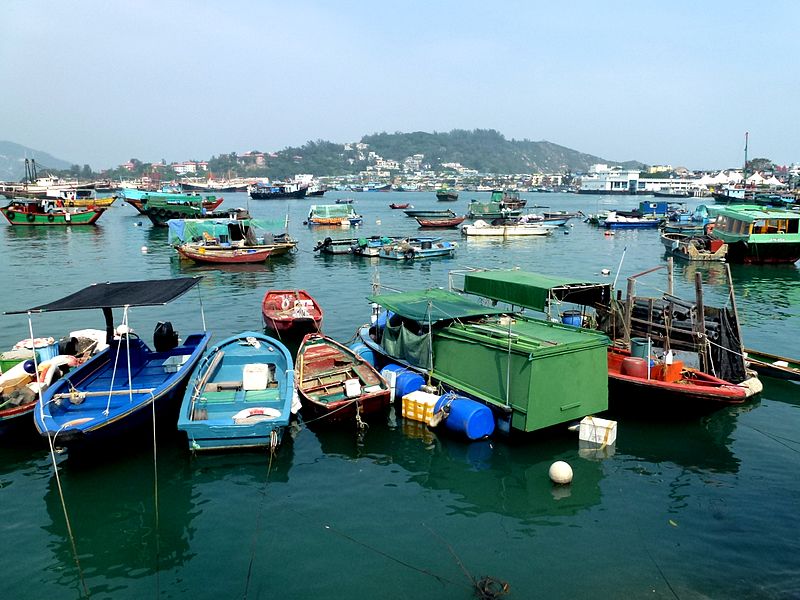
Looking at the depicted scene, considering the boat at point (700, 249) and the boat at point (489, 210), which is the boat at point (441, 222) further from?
the boat at point (700, 249)

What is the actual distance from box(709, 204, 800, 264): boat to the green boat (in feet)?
128

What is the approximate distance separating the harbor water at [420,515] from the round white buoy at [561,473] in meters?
0.23

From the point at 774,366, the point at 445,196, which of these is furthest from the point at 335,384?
the point at 445,196

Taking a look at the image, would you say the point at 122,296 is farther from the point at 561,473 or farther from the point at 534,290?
the point at 561,473

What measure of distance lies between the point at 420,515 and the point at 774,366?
1457cm

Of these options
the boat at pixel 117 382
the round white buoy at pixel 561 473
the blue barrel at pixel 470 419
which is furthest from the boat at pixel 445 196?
the round white buoy at pixel 561 473

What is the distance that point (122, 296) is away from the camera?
16.9m

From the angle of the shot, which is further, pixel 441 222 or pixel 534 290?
pixel 441 222

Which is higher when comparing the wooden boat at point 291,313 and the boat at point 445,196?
the boat at point 445,196

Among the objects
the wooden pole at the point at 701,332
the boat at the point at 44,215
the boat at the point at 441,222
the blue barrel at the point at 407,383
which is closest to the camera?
the blue barrel at the point at 407,383

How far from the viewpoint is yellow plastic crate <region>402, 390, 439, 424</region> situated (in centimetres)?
1666

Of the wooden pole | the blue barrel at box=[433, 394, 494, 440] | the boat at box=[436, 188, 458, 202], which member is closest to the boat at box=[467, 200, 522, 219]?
the boat at box=[436, 188, 458, 202]

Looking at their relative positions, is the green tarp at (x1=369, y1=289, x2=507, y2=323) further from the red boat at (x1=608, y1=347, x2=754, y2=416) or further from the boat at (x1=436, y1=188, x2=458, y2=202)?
the boat at (x1=436, y1=188, x2=458, y2=202)

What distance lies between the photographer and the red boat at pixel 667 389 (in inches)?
634
